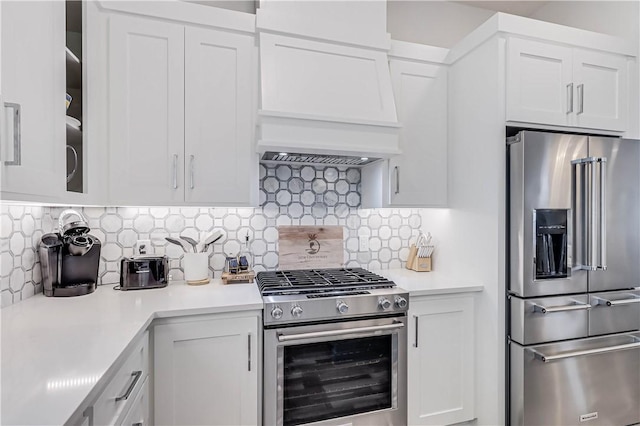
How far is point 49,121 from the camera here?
1.28 meters

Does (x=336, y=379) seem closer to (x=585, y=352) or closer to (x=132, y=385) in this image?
(x=132, y=385)

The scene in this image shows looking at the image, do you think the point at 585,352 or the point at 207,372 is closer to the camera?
the point at 207,372

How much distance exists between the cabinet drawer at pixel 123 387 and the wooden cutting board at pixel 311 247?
1067 mm

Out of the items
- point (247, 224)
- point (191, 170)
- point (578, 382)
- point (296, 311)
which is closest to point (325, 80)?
point (191, 170)

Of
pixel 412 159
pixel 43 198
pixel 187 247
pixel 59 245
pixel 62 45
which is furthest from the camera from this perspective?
pixel 412 159

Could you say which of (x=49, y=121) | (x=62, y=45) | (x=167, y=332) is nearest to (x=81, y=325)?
(x=167, y=332)

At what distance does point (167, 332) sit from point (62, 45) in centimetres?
130

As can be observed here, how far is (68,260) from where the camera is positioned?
169 centimetres

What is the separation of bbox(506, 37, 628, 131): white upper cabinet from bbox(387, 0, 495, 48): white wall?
943 mm

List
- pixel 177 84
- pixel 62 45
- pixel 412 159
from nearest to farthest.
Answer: pixel 62 45 → pixel 177 84 → pixel 412 159

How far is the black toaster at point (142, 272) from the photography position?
5.98 ft

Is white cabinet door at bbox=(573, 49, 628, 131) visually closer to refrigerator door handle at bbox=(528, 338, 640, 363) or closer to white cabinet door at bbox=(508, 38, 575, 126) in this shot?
white cabinet door at bbox=(508, 38, 575, 126)

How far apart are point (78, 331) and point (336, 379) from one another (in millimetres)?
1192

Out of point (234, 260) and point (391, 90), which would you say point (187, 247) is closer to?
point (234, 260)
